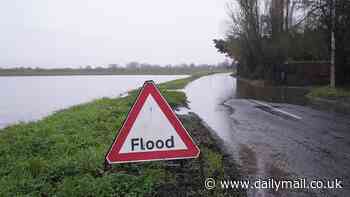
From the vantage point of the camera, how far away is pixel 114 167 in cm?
567

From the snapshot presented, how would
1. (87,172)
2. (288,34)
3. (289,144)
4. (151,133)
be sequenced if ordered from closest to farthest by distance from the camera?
(151,133) → (87,172) → (289,144) → (288,34)

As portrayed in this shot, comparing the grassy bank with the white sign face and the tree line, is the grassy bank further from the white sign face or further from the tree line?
the tree line

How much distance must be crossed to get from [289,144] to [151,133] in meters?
4.43

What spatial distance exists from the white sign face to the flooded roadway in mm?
1363

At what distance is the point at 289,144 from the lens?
8102 millimetres

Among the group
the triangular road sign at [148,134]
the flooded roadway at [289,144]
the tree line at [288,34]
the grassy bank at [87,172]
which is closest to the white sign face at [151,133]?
the triangular road sign at [148,134]

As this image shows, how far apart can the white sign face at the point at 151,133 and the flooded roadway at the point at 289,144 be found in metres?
1.36

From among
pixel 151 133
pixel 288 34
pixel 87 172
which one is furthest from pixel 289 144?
pixel 288 34

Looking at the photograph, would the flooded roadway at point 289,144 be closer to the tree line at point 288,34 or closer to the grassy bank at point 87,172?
the grassy bank at point 87,172

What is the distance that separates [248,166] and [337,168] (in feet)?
4.79

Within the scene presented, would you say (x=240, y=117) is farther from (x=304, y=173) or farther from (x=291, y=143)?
(x=304, y=173)

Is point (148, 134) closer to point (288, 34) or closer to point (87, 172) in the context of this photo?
point (87, 172)

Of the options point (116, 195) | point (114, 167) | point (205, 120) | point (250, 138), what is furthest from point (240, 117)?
point (116, 195)

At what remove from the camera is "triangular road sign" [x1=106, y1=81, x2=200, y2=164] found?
15.6ft
